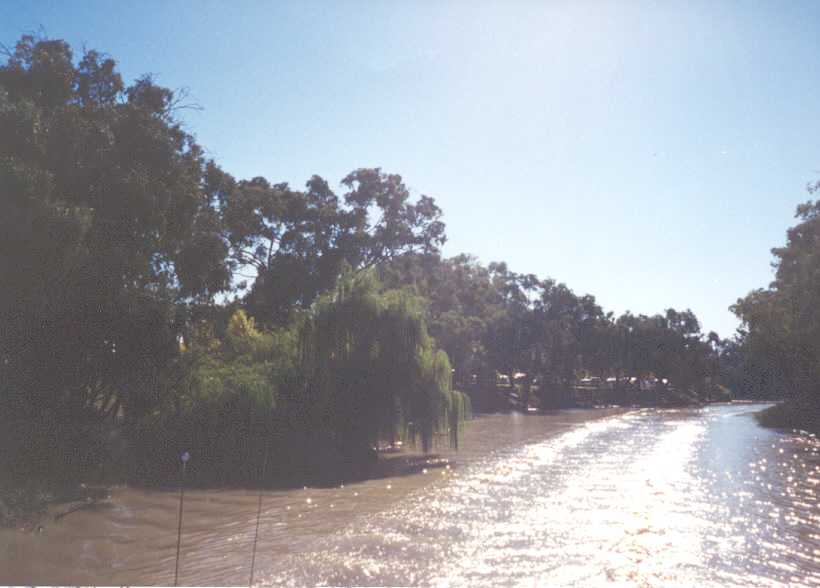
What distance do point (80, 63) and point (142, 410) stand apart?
9.89 metres

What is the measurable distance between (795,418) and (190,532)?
153 feet

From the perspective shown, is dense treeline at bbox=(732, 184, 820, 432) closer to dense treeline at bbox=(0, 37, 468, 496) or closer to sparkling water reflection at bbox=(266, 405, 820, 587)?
sparkling water reflection at bbox=(266, 405, 820, 587)

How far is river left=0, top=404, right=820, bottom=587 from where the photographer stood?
406 inches

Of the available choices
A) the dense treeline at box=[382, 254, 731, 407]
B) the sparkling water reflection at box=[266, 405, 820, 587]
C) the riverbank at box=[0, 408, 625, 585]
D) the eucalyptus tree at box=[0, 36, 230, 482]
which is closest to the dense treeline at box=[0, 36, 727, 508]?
the eucalyptus tree at box=[0, 36, 230, 482]

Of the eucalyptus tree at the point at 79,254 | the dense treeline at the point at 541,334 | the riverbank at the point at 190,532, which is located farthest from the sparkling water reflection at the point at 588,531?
the dense treeline at the point at 541,334

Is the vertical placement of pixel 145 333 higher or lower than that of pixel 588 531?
higher

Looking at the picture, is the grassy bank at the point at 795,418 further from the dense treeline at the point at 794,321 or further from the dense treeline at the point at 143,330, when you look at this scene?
the dense treeline at the point at 143,330

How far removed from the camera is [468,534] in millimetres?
12742

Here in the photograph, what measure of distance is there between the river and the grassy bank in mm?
25713

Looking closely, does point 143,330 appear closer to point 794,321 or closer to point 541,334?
point 794,321

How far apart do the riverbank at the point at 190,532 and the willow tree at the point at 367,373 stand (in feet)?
6.08

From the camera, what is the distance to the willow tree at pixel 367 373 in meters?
20.6

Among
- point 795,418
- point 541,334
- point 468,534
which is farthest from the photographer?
point 541,334

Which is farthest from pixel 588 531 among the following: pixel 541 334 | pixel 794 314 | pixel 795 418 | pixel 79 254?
pixel 541 334
